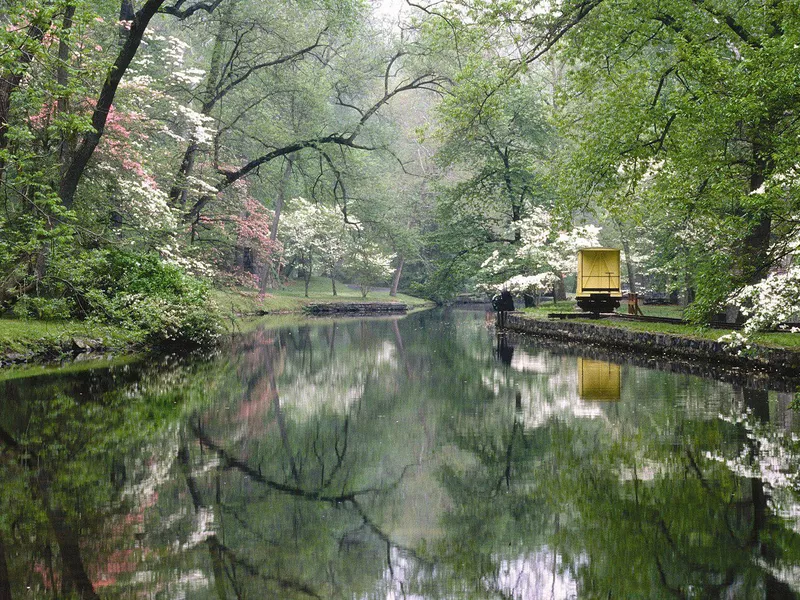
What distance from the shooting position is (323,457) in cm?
645

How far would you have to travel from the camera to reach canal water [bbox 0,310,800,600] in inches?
147

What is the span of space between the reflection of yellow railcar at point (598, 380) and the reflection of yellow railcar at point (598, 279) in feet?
25.0

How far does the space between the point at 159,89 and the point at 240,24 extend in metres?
3.20

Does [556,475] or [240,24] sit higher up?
[240,24]

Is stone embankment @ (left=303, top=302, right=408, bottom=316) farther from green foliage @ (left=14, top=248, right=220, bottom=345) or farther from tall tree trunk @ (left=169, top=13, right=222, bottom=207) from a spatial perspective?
green foliage @ (left=14, top=248, right=220, bottom=345)

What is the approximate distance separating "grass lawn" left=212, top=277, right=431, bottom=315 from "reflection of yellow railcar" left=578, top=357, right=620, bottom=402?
17.5 metres

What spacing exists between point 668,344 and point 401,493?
11827 mm

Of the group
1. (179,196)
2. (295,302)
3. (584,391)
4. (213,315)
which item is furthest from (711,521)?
(295,302)

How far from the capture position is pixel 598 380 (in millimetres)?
11648

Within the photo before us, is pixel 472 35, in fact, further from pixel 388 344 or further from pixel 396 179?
pixel 396 179

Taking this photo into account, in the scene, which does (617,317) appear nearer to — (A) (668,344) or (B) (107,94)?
(A) (668,344)

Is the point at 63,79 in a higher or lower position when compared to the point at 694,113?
higher

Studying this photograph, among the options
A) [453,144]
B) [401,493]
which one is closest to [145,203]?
[401,493]

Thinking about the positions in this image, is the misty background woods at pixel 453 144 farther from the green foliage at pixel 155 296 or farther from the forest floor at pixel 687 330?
the forest floor at pixel 687 330
